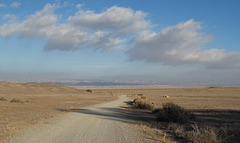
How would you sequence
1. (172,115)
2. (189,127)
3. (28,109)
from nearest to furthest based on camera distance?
(189,127) → (172,115) → (28,109)

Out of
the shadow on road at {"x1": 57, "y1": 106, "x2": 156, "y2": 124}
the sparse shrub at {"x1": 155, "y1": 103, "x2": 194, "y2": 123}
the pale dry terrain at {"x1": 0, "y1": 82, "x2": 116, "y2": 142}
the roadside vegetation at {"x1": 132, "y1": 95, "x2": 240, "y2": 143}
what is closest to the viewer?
the roadside vegetation at {"x1": 132, "y1": 95, "x2": 240, "y2": 143}

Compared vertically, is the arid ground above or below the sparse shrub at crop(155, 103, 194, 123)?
below

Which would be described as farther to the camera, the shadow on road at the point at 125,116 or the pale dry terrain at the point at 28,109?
the shadow on road at the point at 125,116

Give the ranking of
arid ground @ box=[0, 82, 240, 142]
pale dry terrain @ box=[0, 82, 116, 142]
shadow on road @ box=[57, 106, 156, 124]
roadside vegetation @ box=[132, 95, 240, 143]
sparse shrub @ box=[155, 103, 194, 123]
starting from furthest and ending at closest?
1. shadow on road @ box=[57, 106, 156, 124]
2. sparse shrub @ box=[155, 103, 194, 123]
3. arid ground @ box=[0, 82, 240, 142]
4. pale dry terrain @ box=[0, 82, 116, 142]
5. roadside vegetation @ box=[132, 95, 240, 143]

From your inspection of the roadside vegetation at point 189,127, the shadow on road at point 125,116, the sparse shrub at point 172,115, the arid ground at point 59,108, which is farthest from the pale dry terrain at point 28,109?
the sparse shrub at point 172,115

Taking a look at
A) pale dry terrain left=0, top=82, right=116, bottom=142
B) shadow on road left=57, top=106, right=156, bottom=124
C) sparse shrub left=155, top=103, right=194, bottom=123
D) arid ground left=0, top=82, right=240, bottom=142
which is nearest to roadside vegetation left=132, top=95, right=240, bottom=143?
sparse shrub left=155, top=103, right=194, bottom=123

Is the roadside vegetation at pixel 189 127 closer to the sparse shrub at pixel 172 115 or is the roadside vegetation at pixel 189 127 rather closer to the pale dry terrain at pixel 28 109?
the sparse shrub at pixel 172 115

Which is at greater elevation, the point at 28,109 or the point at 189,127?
the point at 189,127

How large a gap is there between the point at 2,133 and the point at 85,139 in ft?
15.2

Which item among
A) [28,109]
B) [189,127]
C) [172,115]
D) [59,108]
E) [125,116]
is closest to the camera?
Answer: [189,127]

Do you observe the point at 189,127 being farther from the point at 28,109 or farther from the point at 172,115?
the point at 28,109

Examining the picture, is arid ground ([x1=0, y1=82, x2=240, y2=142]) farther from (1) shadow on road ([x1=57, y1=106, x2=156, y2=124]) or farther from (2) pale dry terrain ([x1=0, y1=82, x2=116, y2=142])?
(1) shadow on road ([x1=57, y1=106, x2=156, y2=124])

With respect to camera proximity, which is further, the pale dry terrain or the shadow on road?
the shadow on road

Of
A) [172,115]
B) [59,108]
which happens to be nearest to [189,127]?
[172,115]
